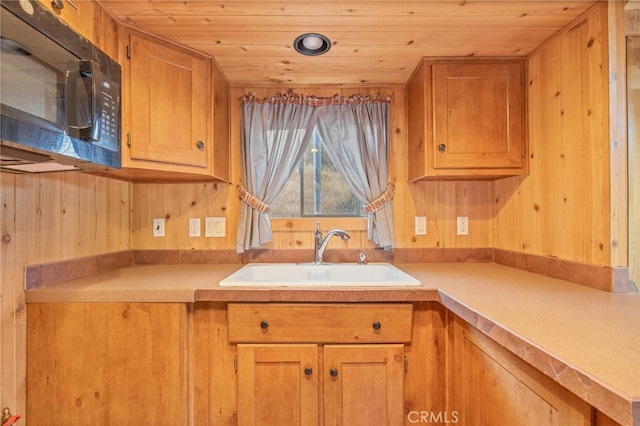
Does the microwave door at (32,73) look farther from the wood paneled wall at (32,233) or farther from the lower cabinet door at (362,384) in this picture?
the lower cabinet door at (362,384)

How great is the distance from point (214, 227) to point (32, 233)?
0.83 metres

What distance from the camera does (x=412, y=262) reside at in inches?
75.0

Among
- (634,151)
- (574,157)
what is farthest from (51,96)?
(634,151)

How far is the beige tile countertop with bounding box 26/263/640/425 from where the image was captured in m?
0.62

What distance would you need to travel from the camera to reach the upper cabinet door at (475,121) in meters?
1.61

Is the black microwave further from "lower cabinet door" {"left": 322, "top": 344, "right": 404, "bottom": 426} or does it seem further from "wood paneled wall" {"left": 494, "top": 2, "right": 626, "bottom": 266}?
"wood paneled wall" {"left": 494, "top": 2, "right": 626, "bottom": 266}

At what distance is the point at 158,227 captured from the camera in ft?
6.21

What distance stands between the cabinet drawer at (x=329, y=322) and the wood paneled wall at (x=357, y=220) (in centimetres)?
67

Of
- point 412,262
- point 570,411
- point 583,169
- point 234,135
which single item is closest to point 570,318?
point 570,411

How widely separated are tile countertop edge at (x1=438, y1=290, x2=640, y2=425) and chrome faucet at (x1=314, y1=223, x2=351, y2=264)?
92 centimetres

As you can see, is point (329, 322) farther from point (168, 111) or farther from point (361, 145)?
point (168, 111)

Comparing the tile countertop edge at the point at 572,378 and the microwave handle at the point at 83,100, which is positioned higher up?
the microwave handle at the point at 83,100

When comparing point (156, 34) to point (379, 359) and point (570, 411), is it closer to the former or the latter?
point (379, 359)
